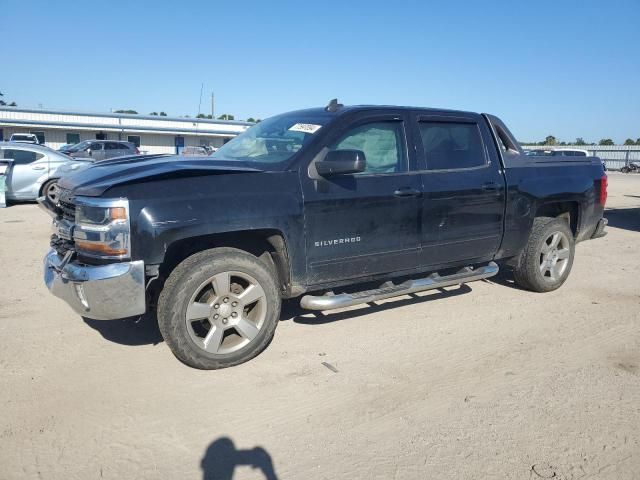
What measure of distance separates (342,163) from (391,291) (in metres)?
1.25

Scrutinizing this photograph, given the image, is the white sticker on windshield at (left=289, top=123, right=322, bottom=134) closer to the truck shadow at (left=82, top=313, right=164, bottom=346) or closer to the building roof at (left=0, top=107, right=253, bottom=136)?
the truck shadow at (left=82, top=313, right=164, bottom=346)

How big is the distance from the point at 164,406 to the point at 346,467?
1.27 m

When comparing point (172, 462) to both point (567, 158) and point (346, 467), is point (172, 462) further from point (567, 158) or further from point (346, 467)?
point (567, 158)

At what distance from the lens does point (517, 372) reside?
3.76 m

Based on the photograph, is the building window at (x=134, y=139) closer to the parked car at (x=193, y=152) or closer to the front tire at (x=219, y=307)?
the parked car at (x=193, y=152)

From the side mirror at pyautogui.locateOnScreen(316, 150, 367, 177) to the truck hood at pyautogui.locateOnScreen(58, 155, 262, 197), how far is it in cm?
51

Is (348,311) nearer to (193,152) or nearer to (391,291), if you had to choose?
(391,291)

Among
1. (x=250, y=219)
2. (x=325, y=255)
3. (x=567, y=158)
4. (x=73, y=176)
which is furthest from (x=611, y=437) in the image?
(x=73, y=176)

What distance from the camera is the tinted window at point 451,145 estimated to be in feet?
15.4

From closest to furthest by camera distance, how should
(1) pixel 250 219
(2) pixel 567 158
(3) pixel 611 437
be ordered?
(3) pixel 611 437 < (1) pixel 250 219 < (2) pixel 567 158

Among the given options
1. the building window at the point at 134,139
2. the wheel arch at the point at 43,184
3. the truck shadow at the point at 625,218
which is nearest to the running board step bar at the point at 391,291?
the truck shadow at the point at 625,218

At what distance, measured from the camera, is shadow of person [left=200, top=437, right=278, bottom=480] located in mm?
2580

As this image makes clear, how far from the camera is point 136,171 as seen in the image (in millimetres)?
3637

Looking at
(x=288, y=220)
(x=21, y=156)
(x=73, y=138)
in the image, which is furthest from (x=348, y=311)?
(x=73, y=138)
